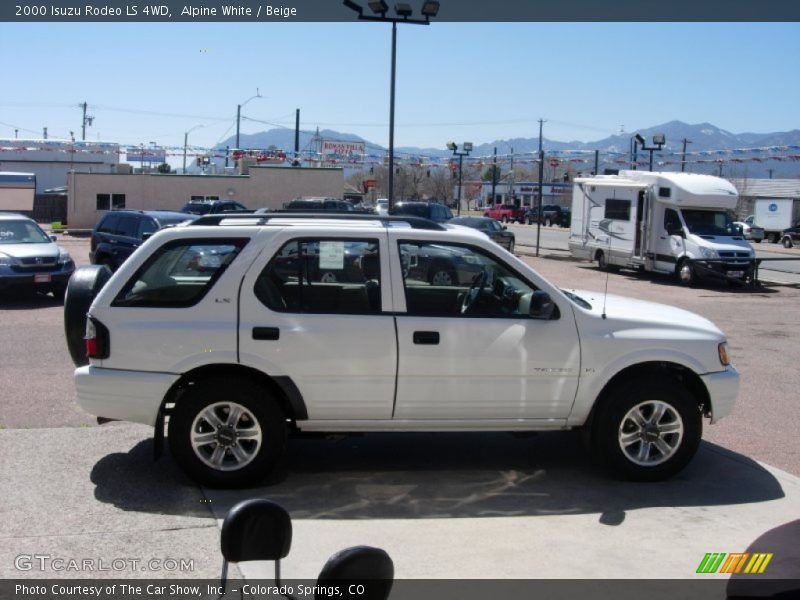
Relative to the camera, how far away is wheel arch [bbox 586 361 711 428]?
634 cm

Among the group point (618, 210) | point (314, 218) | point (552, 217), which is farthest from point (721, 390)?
point (552, 217)

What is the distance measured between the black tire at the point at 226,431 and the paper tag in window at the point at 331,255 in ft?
3.24

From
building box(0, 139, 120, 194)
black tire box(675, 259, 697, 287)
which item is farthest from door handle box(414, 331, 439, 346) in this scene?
building box(0, 139, 120, 194)

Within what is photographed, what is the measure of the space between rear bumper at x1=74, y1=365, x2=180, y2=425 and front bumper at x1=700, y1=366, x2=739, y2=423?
373cm

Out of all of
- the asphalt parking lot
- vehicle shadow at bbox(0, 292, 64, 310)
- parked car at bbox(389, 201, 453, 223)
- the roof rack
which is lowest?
vehicle shadow at bbox(0, 292, 64, 310)

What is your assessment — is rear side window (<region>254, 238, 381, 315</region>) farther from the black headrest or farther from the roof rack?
the black headrest

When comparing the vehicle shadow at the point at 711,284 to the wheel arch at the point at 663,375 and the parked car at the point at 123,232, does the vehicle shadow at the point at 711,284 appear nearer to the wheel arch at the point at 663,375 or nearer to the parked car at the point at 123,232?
the parked car at the point at 123,232

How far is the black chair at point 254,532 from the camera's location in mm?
2627

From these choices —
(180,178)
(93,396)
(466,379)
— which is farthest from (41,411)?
(180,178)

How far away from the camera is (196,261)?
20.4 feet

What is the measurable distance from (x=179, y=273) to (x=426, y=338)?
1757 mm

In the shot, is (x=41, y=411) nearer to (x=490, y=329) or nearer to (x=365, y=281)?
(x=365, y=281)

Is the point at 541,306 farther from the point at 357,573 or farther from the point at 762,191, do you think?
the point at 762,191

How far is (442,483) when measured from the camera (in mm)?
6285
